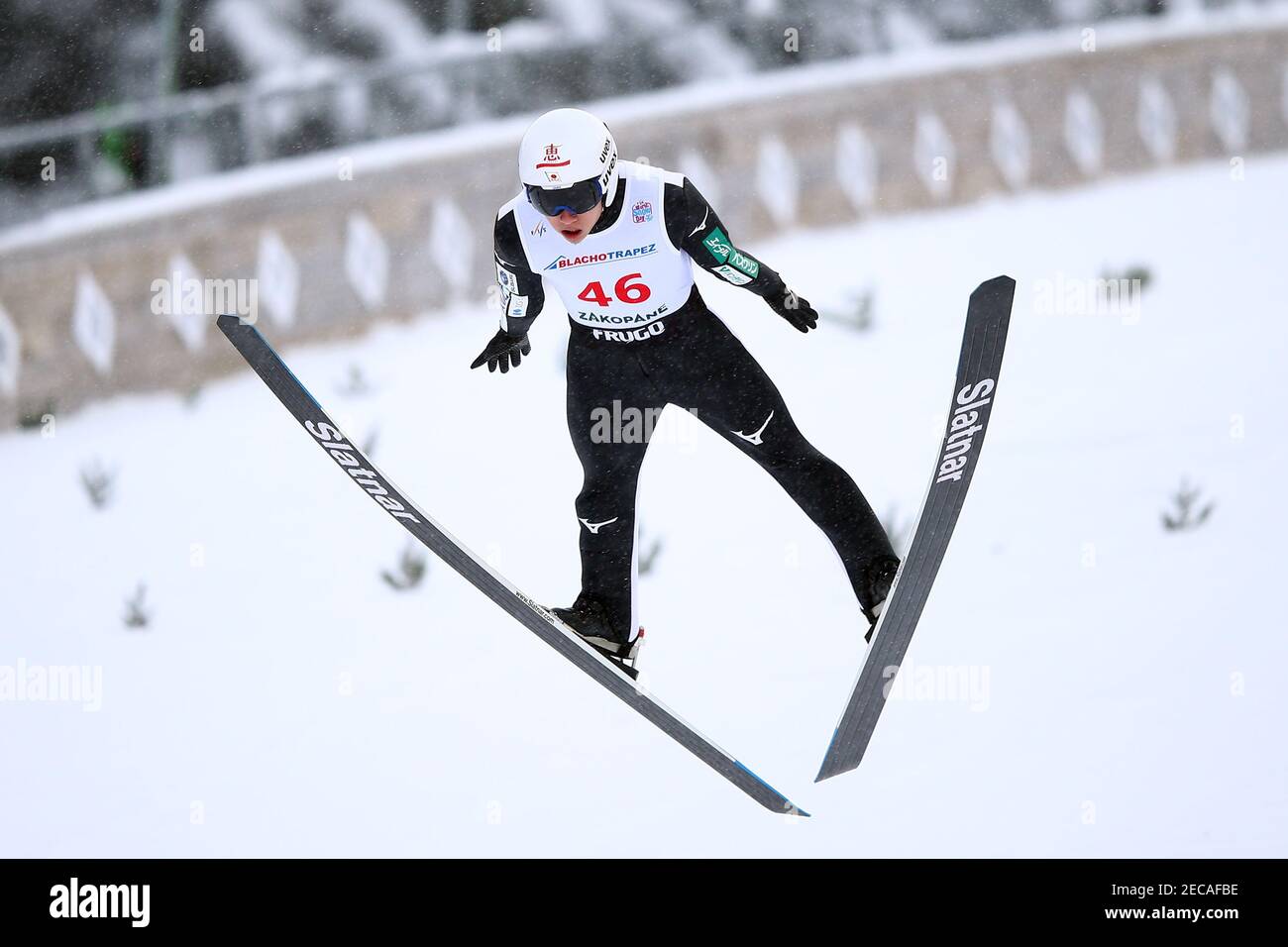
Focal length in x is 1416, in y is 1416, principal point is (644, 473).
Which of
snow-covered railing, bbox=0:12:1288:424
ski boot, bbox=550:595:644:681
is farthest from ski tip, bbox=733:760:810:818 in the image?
snow-covered railing, bbox=0:12:1288:424

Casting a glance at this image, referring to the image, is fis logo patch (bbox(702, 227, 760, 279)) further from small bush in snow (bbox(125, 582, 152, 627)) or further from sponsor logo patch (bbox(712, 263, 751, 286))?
small bush in snow (bbox(125, 582, 152, 627))

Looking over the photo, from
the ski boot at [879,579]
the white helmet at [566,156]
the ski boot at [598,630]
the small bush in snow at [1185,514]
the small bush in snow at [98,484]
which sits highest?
the white helmet at [566,156]

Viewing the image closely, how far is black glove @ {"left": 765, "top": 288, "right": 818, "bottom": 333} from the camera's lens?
3.54 meters

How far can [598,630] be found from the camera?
13.0ft

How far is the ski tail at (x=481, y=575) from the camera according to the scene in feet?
12.3

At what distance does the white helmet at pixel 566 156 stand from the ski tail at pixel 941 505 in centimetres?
93

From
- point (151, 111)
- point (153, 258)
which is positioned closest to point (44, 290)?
point (153, 258)

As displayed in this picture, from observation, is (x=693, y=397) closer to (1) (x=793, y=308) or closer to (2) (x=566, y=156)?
(1) (x=793, y=308)

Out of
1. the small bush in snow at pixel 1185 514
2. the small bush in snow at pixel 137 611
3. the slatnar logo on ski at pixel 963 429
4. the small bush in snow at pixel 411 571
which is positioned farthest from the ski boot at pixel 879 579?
the small bush in snow at pixel 137 611

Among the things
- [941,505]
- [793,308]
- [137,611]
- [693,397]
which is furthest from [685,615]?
[137,611]

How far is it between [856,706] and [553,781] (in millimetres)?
1418

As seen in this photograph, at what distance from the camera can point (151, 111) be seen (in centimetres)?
750

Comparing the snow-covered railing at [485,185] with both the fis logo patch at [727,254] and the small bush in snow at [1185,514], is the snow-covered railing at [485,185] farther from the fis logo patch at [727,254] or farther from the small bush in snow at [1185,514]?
the fis logo patch at [727,254]

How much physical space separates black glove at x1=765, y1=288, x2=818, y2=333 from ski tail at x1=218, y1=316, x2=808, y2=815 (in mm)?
1030
